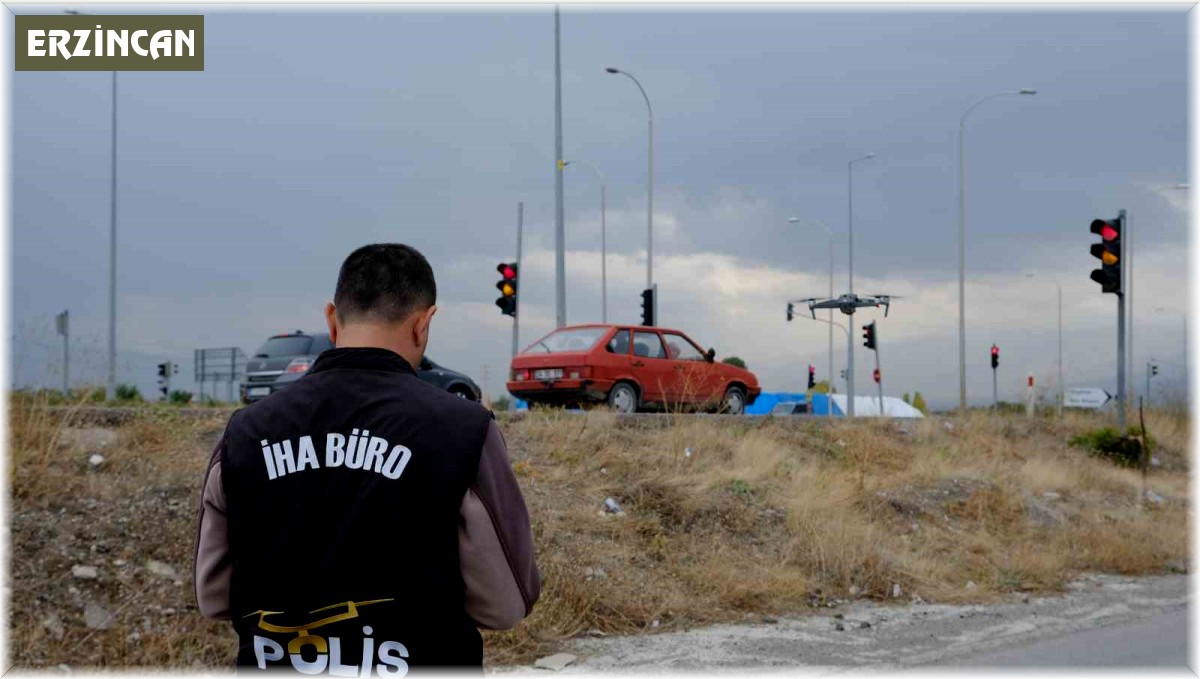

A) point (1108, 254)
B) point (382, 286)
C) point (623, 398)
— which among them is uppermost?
point (1108, 254)

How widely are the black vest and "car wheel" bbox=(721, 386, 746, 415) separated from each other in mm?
17779

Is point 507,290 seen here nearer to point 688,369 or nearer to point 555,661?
point 688,369

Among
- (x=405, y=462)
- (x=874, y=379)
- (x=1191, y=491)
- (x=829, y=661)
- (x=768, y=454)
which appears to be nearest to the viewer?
(x=405, y=462)

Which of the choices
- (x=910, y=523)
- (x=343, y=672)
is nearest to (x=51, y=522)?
(x=343, y=672)

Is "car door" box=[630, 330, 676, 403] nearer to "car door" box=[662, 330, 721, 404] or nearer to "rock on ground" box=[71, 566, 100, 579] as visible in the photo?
"car door" box=[662, 330, 721, 404]

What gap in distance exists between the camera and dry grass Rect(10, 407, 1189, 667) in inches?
302

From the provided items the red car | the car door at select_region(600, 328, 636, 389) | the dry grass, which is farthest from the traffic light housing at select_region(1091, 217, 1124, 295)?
the car door at select_region(600, 328, 636, 389)

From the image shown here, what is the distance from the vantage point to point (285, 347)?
20.4 m

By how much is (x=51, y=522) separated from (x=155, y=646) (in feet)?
5.25

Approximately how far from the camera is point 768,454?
14.6 meters

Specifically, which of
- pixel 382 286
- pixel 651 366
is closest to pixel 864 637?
pixel 382 286

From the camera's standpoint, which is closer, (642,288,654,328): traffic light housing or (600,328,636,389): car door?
(600,328,636,389): car door

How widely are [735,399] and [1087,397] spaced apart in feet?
39.2

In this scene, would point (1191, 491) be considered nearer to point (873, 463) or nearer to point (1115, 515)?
point (1115, 515)
